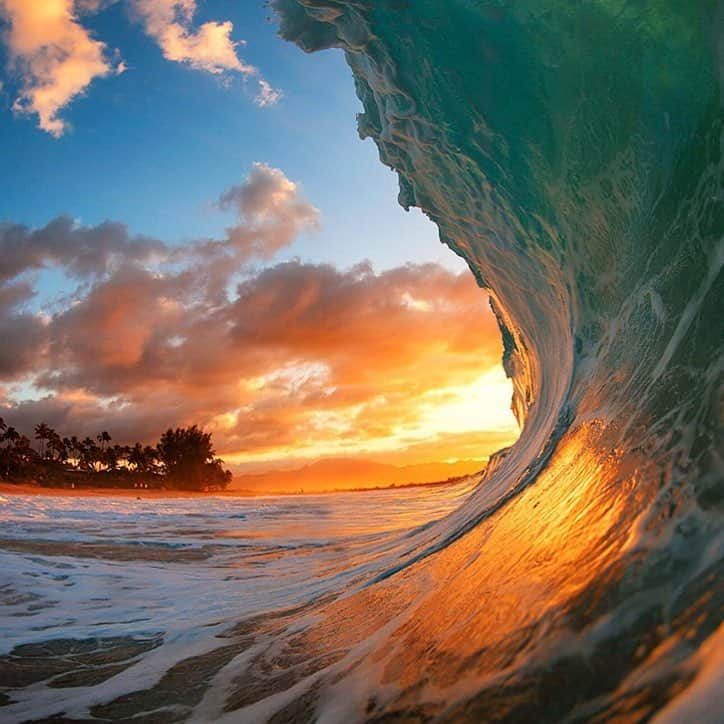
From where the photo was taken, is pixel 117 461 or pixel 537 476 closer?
pixel 537 476

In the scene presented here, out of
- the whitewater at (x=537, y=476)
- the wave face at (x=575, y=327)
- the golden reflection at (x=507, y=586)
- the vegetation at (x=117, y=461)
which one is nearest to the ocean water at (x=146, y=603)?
the whitewater at (x=537, y=476)

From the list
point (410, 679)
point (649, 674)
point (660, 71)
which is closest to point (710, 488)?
point (649, 674)

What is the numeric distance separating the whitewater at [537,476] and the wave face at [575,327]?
0.04 ft

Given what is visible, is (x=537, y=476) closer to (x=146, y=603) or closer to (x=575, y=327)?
(x=575, y=327)

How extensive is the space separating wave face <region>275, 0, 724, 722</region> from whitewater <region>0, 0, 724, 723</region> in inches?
0.5

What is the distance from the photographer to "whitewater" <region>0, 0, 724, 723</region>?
1.72 m

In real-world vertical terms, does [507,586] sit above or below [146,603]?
above

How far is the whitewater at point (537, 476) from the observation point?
172 centimetres

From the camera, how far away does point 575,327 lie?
205 inches

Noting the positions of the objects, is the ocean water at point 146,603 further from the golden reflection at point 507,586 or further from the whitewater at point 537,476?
the golden reflection at point 507,586

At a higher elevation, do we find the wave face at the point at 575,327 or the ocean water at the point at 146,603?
the wave face at the point at 575,327

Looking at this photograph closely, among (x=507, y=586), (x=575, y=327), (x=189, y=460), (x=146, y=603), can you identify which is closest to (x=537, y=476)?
(x=575, y=327)

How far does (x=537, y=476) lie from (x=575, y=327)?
148 centimetres

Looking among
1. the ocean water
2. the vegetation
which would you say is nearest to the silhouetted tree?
the vegetation
